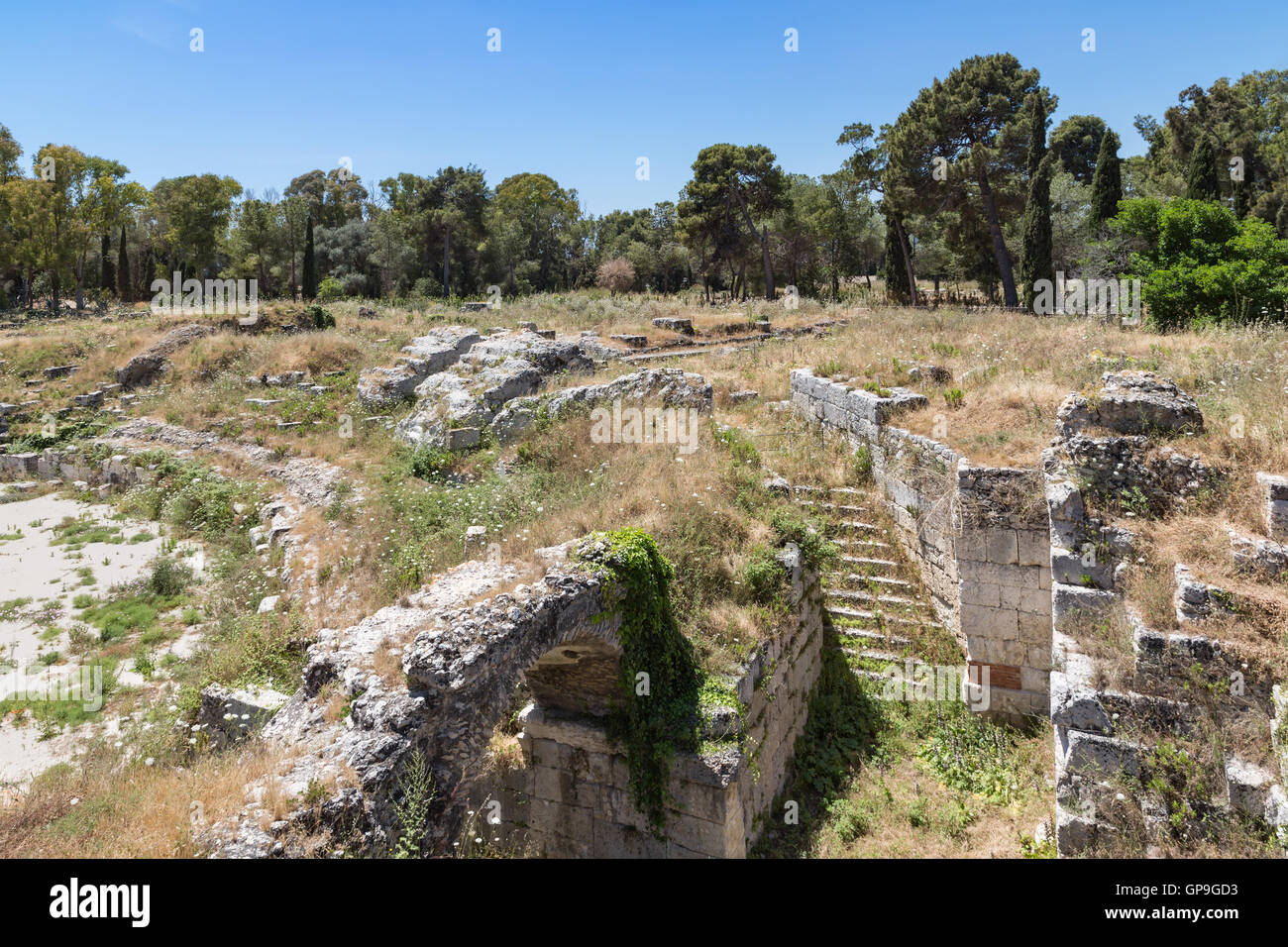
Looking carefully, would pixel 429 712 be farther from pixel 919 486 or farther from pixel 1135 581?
pixel 919 486

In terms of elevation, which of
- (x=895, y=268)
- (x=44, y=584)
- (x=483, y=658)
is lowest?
(x=44, y=584)

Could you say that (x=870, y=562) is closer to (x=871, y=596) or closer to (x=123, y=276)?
(x=871, y=596)

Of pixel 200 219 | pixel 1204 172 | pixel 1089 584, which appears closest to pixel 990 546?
pixel 1089 584

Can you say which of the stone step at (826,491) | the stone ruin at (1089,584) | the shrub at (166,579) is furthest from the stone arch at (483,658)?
the shrub at (166,579)

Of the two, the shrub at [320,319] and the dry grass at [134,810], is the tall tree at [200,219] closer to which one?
the shrub at [320,319]

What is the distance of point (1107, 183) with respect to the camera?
1021 inches

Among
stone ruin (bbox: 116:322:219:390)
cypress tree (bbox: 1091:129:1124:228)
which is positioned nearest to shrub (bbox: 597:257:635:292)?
stone ruin (bbox: 116:322:219:390)

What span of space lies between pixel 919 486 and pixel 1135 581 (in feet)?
11.9

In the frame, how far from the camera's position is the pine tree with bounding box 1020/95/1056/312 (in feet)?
82.2

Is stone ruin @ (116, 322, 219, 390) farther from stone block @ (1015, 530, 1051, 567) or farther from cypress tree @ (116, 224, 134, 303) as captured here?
cypress tree @ (116, 224, 134, 303)

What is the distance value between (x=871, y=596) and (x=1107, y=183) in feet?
81.4

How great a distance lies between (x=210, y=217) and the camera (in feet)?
159

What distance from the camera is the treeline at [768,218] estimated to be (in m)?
25.3
